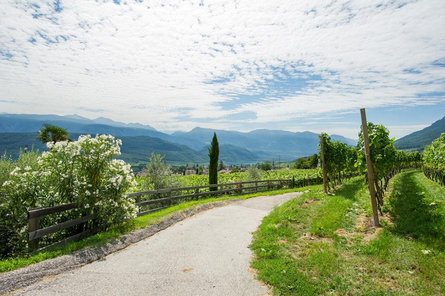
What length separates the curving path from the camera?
16.5ft

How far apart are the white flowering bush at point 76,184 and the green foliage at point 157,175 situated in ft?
24.8

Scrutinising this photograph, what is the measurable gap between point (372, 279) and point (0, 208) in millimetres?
10489

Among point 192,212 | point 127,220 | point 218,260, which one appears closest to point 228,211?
point 192,212

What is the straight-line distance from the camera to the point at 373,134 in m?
11.5

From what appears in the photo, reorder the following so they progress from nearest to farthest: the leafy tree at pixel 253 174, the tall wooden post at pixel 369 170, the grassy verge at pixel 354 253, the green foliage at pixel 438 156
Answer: the grassy verge at pixel 354 253, the tall wooden post at pixel 369 170, the green foliage at pixel 438 156, the leafy tree at pixel 253 174

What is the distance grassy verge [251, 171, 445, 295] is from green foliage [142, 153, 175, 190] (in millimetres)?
9350

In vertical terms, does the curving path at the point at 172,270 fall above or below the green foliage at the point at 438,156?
below

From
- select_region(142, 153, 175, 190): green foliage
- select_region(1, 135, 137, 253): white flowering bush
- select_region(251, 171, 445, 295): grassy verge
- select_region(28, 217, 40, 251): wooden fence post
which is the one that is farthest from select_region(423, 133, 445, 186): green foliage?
select_region(28, 217, 40, 251): wooden fence post

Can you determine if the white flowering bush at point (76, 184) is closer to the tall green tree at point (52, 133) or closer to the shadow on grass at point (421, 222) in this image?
the shadow on grass at point (421, 222)

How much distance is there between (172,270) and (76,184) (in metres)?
4.31

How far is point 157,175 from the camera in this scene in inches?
667

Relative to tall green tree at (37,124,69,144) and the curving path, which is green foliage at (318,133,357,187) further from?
tall green tree at (37,124,69,144)

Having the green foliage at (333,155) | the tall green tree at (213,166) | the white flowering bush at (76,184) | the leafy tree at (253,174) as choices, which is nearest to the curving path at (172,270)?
the white flowering bush at (76,184)

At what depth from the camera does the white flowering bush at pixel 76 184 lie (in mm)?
7570
